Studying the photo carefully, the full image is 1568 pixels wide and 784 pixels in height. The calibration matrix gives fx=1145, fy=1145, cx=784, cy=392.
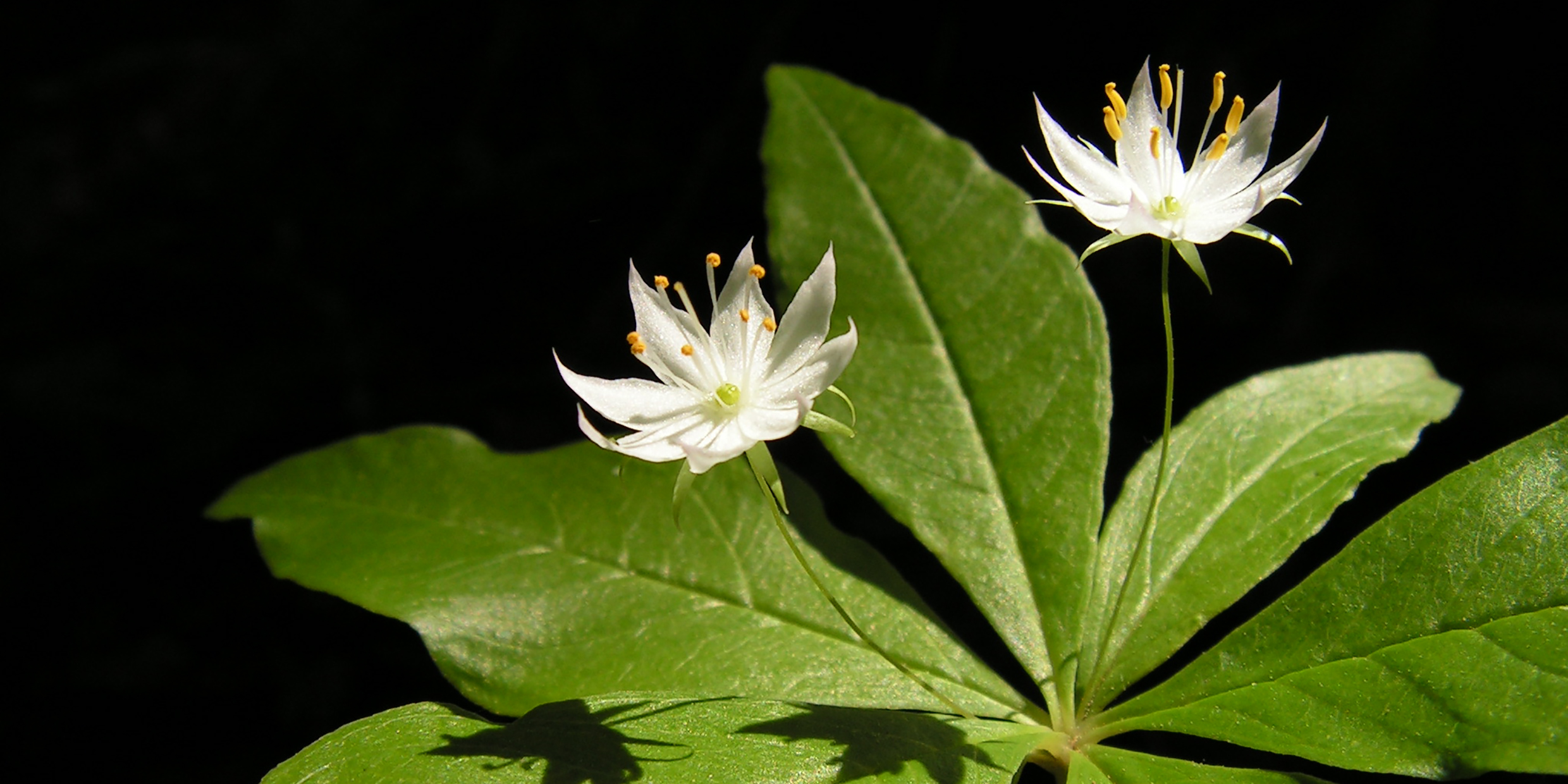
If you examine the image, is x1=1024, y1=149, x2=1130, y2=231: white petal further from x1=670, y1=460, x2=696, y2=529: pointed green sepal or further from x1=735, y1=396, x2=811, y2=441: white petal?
x1=670, y1=460, x2=696, y2=529: pointed green sepal

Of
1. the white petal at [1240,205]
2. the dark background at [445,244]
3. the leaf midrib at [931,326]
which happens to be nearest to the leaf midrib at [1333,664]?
the leaf midrib at [931,326]

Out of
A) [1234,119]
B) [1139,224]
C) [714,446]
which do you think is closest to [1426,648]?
[1139,224]

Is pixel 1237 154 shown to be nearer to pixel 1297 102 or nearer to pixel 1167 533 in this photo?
pixel 1167 533

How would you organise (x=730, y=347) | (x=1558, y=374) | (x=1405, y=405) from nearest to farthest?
(x=730, y=347), (x=1405, y=405), (x=1558, y=374)

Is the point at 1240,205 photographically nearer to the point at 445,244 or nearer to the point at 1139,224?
the point at 1139,224

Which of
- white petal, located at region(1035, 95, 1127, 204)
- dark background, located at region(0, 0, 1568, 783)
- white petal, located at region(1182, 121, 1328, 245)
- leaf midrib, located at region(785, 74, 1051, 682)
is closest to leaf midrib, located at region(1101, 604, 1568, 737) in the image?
leaf midrib, located at region(785, 74, 1051, 682)

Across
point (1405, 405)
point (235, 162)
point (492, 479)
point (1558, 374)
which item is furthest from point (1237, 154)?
point (235, 162)
